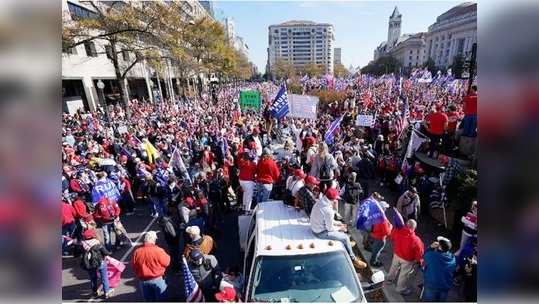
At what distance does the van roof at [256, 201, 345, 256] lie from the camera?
176 inches

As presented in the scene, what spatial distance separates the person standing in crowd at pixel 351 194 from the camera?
7789mm

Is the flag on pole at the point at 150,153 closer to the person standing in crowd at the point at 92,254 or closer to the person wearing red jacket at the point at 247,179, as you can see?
the person wearing red jacket at the point at 247,179

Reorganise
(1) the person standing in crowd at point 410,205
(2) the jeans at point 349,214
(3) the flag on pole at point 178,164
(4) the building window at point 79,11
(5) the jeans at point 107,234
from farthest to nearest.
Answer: (4) the building window at point 79,11, (3) the flag on pole at point 178,164, (2) the jeans at point 349,214, (5) the jeans at point 107,234, (1) the person standing in crowd at point 410,205

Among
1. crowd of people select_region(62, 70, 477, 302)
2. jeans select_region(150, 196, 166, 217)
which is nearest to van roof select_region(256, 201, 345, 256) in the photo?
crowd of people select_region(62, 70, 477, 302)

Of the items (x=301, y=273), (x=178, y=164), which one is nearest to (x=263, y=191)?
(x=178, y=164)

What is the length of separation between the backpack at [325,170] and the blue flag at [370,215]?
6.11 feet

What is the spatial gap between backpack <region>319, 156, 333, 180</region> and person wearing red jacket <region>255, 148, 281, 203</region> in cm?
113

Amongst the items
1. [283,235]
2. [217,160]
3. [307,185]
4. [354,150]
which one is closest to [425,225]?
[354,150]

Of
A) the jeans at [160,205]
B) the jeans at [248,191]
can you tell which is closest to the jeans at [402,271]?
the jeans at [248,191]

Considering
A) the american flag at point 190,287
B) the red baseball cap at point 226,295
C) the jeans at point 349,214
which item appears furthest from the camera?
the jeans at point 349,214

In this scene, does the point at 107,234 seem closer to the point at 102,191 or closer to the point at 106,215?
the point at 106,215
